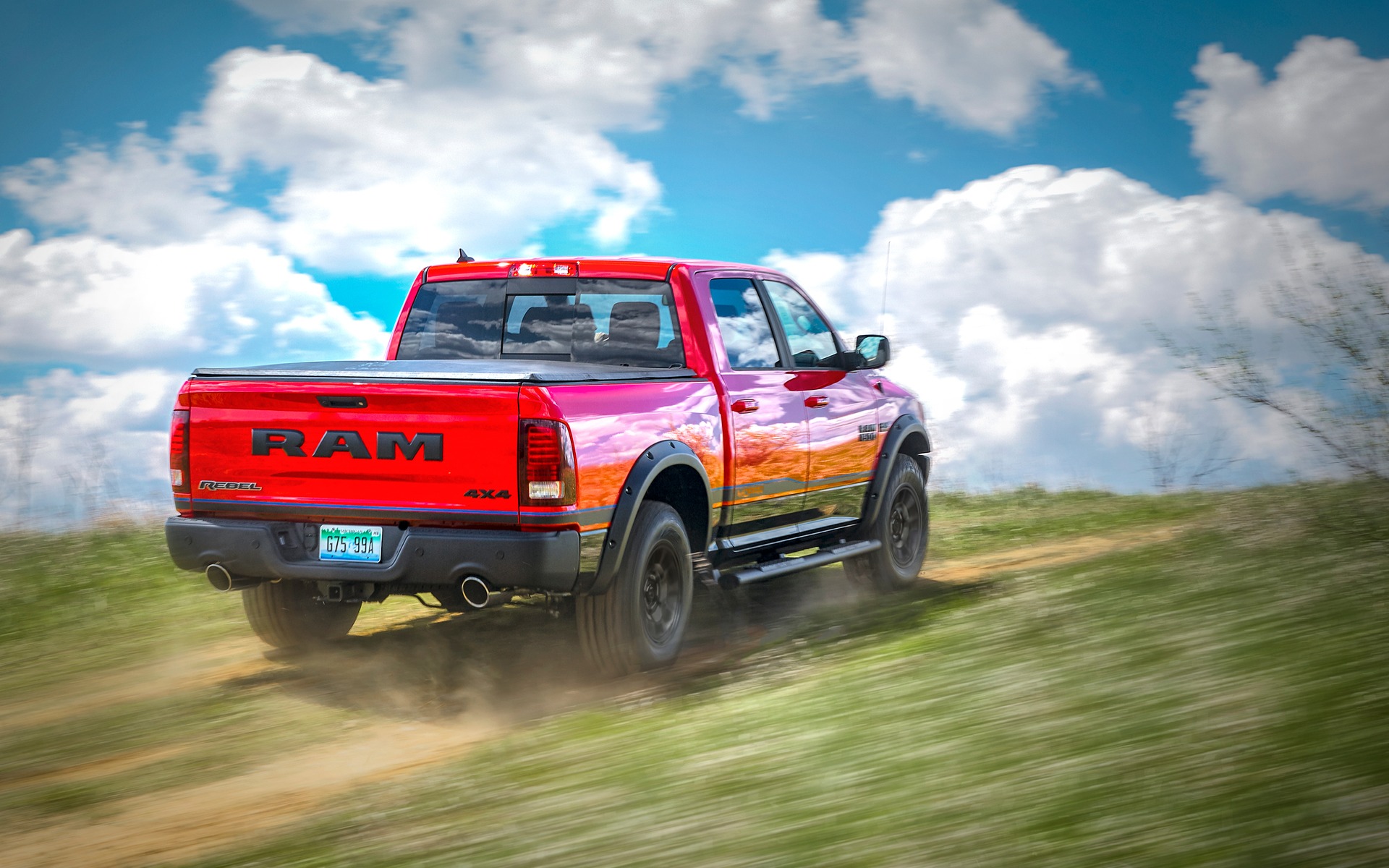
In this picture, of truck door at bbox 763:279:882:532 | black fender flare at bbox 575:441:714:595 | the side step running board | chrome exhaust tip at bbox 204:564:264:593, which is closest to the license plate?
chrome exhaust tip at bbox 204:564:264:593

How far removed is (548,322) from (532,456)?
6.55 feet

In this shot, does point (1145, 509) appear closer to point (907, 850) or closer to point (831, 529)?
point (831, 529)

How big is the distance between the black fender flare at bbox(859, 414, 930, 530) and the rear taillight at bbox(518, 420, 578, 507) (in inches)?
138

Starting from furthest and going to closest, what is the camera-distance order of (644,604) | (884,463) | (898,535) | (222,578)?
(898,535), (884,463), (644,604), (222,578)

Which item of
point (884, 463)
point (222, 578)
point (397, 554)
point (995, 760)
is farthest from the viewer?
point (884, 463)

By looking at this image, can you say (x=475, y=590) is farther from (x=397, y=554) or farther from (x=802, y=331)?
(x=802, y=331)

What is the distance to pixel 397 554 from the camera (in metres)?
5.40

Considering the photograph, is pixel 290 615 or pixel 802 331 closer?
pixel 290 615

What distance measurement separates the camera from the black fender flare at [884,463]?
27.2 ft

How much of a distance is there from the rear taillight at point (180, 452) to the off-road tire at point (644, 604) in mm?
1959

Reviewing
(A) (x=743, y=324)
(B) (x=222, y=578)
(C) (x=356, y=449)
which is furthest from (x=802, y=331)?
(B) (x=222, y=578)

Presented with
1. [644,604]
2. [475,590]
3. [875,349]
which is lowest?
[644,604]

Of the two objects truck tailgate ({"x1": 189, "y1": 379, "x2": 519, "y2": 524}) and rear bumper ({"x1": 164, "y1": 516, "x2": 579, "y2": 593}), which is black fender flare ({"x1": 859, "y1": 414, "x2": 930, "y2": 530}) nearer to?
rear bumper ({"x1": 164, "y1": 516, "x2": 579, "y2": 593})

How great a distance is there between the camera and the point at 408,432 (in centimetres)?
538
